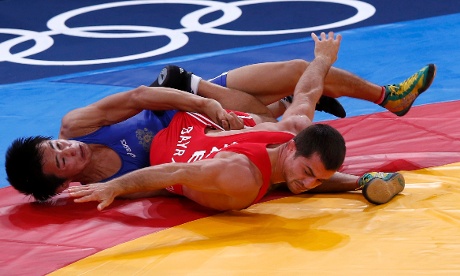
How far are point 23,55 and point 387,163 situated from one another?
14.5 feet

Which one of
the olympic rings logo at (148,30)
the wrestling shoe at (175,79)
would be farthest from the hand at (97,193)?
the olympic rings logo at (148,30)

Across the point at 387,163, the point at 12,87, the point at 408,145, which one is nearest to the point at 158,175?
the point at 387,163

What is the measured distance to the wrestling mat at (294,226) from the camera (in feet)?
11.9

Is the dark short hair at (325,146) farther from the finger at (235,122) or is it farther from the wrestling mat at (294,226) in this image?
the finger at (235,122)

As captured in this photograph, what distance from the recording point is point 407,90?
5.09m

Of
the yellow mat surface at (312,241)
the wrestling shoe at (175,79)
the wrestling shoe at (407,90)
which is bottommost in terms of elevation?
the yellow mat surface at (312,241)

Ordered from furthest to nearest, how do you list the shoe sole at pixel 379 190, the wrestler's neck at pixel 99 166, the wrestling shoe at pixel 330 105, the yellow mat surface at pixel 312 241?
the wrestling shoe at pixel 330 105
the wrestler's neck at pixel 99 166
the shoe sole at pixel 379 190
the yellow mat surface at pixel 312 241

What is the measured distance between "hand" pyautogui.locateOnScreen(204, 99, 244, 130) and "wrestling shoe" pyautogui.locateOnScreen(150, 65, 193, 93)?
476 millimetres

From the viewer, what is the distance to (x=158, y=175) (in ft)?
12.9

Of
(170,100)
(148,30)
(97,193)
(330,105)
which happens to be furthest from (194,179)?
(148,30)

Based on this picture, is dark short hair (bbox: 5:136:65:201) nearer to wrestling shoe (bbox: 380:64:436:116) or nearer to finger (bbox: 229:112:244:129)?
finger (bbox: 229:112:244:129)

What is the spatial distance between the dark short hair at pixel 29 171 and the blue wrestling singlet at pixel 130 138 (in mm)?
326

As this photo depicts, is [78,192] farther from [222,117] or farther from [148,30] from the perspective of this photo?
[148,30]

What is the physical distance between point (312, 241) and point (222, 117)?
1.02m
